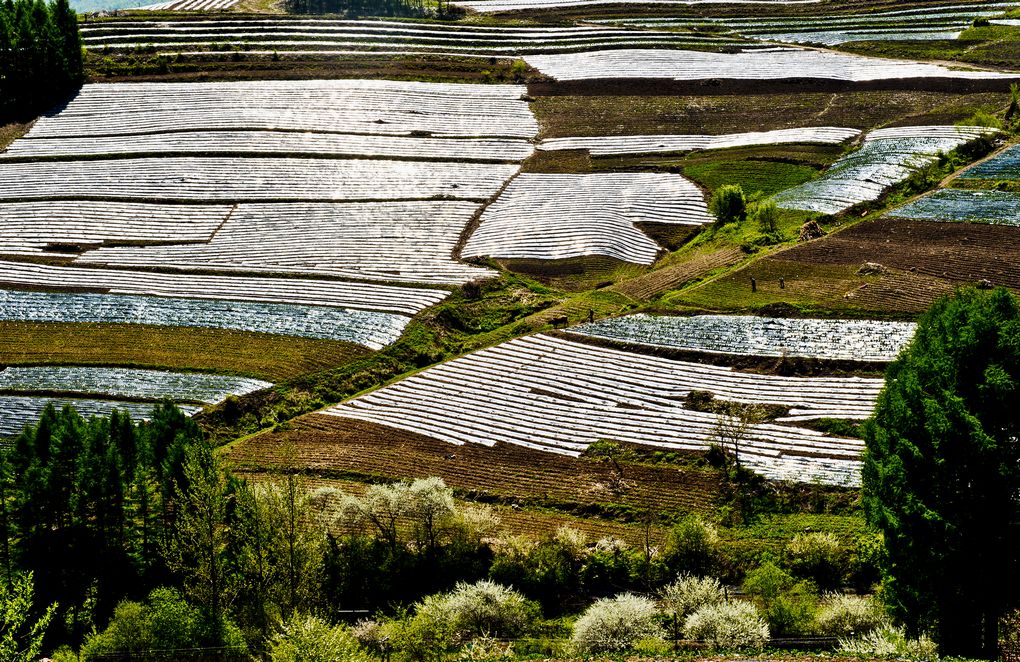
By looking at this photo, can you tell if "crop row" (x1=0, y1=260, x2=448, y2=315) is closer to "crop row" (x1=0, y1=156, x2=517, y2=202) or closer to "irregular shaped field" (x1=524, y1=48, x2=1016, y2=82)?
"crop row" (x1=0, y1=156, x2=517, y2=202)

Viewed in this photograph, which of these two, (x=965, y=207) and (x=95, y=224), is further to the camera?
(x=95, y=224)

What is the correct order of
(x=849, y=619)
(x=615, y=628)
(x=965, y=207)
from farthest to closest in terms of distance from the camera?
(x=965, y=207)
(x=849, y=619)
(x=615, y=628)

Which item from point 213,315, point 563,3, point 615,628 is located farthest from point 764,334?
point 563,3

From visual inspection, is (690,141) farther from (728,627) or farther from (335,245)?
(728,627)

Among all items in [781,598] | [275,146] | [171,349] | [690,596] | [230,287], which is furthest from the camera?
[275,146]

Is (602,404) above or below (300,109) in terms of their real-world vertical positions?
below

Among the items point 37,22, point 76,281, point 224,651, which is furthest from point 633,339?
point 37,22

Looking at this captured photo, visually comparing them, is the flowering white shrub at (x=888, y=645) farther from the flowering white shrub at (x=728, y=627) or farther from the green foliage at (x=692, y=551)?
the green foliage at (x=692, y=551)
